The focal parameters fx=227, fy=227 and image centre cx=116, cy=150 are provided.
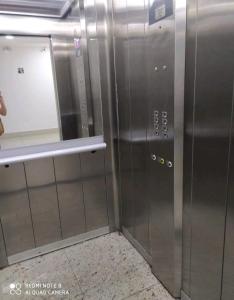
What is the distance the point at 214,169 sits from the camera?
1.18 m

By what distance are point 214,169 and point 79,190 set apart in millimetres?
1372

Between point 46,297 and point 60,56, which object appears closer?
point 46,297

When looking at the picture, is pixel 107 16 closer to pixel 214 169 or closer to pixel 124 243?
pixel 214 169

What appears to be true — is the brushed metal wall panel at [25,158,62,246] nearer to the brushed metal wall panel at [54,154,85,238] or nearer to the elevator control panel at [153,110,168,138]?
the brushed metal wall panel at [54,154,85,238]

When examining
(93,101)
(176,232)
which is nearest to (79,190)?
(93,101)

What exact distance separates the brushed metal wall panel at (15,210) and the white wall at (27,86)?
0.40 meters

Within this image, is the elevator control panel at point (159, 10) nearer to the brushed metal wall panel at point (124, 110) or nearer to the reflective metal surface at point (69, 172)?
the brushed metal wall panel at point (124, 110)

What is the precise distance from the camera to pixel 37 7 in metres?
1.95

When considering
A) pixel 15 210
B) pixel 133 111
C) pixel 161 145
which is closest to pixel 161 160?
pixel 161 145

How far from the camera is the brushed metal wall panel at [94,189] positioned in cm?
220

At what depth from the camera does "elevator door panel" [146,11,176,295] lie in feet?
4.30

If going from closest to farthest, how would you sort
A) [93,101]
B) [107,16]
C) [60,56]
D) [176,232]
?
[176,232] → [107,16] → [60,56] → [93,101]

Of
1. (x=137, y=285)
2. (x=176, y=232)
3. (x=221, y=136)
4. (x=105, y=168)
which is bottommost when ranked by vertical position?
(x=137, y=285)

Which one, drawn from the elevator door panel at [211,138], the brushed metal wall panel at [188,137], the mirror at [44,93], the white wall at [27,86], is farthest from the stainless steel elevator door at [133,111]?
the white wall at [27,86]
